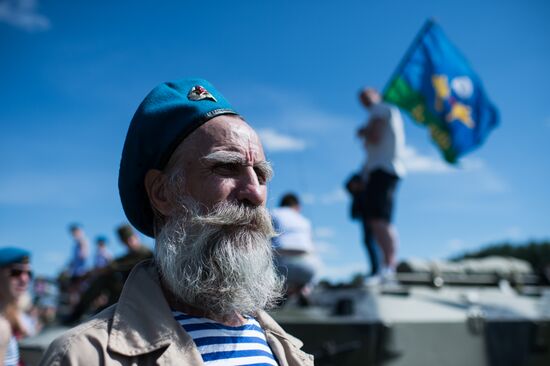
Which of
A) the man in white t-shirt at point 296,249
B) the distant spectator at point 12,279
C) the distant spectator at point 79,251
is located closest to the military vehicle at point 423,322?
the man in white t-shirt at point 296,249

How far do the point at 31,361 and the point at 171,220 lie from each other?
3.79 m

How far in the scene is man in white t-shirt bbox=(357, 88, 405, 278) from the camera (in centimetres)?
557

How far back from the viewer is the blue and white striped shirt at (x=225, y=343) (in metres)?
1.65

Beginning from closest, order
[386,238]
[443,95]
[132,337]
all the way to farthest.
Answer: [132,337]
[386,238]
[443,95]

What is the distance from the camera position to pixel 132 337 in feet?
4.91

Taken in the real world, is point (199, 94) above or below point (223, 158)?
above

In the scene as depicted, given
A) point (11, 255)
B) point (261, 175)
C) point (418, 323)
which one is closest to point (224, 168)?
point (261, 175)

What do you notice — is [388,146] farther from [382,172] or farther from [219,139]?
[219,139]

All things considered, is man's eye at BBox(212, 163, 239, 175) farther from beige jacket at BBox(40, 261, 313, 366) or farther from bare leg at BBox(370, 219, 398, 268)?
bare leg at BBox(370, 219, 398, 268)

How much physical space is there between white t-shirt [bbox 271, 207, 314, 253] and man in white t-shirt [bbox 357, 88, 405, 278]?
2.38ft

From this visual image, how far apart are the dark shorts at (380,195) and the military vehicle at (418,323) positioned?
25.9 inches

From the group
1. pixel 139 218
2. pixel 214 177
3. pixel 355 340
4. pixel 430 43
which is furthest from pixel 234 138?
pixel 430 43

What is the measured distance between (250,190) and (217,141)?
182mm

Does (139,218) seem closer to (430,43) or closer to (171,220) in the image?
(171,220)
